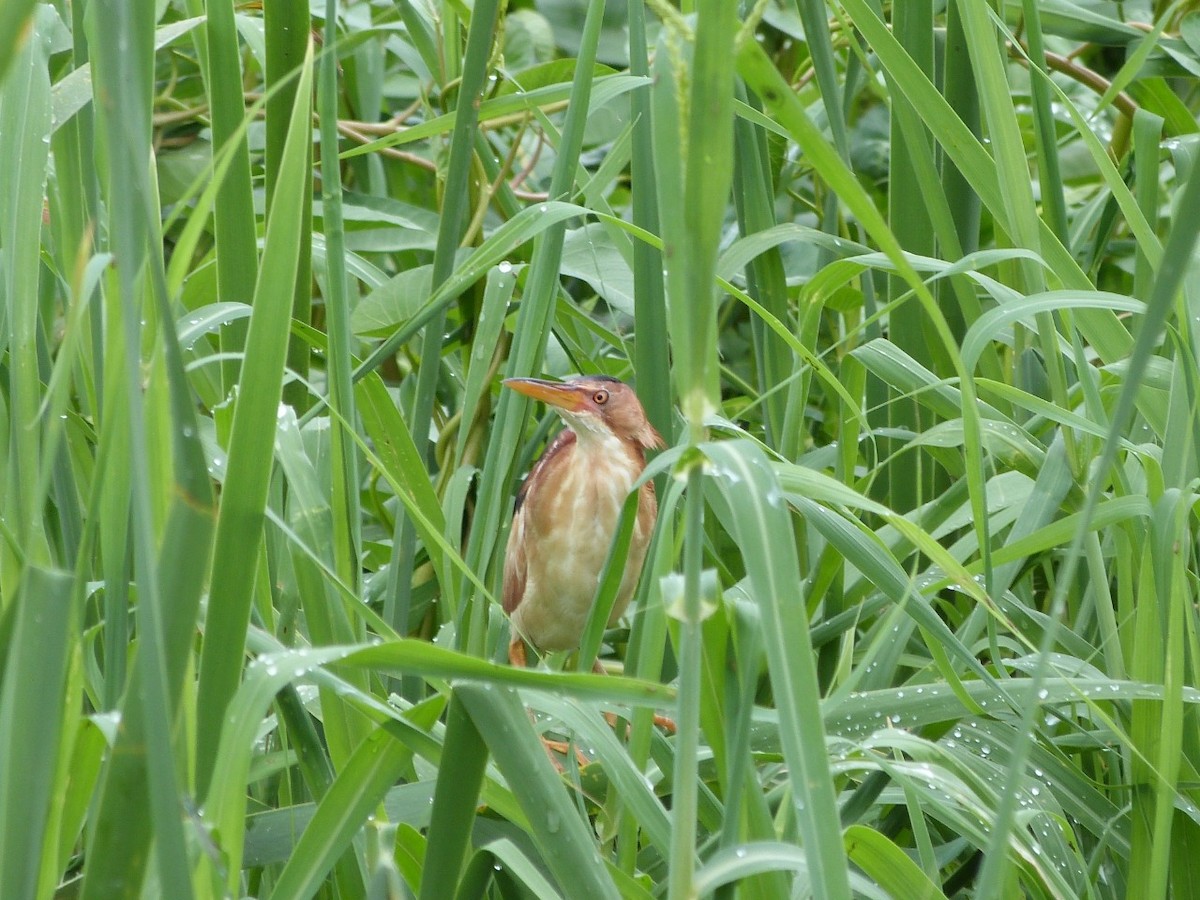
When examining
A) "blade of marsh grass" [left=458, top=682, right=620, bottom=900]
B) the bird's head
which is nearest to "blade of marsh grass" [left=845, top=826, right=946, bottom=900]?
"blade of marsh grass" [left=458, top=682, right=620, bottom=900]

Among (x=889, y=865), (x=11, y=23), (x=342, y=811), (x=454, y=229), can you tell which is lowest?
(x=889, y=865)

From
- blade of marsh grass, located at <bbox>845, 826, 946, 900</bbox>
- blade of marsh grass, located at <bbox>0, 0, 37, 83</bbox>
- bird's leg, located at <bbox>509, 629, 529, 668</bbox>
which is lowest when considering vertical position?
bird's leg, located at <bbox>509, 629, 529, 668</bbox>

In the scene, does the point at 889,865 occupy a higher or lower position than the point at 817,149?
lower

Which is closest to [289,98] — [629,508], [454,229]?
[454,229]

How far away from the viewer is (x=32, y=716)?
688mm

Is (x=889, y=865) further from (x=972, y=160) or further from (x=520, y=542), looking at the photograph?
(x=520, y=542)

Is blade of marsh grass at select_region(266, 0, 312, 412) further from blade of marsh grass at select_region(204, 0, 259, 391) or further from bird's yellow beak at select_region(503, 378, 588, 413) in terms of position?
bird's yellow beak at select_region(503, 378, 588, 413)

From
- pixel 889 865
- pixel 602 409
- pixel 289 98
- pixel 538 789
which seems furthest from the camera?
pixel 602 409

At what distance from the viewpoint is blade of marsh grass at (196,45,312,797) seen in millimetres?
752

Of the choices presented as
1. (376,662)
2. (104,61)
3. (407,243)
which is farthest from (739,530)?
(407,243)

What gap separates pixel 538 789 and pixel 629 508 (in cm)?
31

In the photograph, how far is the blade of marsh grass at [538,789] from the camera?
783 mm

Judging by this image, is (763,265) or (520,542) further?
(520,542)

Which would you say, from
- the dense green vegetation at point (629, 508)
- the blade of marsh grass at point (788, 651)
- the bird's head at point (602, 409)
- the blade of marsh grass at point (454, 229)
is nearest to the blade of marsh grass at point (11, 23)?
the dense green vegetation at point (629, 508)
